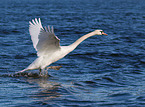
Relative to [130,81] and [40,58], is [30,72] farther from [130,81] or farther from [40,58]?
[130,81]

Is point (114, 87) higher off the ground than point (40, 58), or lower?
lower

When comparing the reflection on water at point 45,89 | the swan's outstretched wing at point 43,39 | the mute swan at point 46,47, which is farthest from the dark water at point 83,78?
the swan's outstretched wing at point 43,39

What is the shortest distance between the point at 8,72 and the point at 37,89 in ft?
8.44

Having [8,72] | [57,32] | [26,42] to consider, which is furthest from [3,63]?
[57,32]

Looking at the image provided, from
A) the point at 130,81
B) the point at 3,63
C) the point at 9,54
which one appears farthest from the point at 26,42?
the point at 130,81

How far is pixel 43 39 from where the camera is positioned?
9.16 meters

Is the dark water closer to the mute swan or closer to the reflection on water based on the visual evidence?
the reflection on water

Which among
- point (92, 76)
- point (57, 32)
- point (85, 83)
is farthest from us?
point (57, 32)

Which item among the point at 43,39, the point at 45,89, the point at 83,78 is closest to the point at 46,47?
the point at 43,39

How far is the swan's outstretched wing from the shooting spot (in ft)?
28.7

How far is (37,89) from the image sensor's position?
945cm

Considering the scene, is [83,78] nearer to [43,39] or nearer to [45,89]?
[45,89]

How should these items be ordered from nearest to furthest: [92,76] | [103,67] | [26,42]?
[92,76], [103,67], [26,42]

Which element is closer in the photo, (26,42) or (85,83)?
(85,83)
